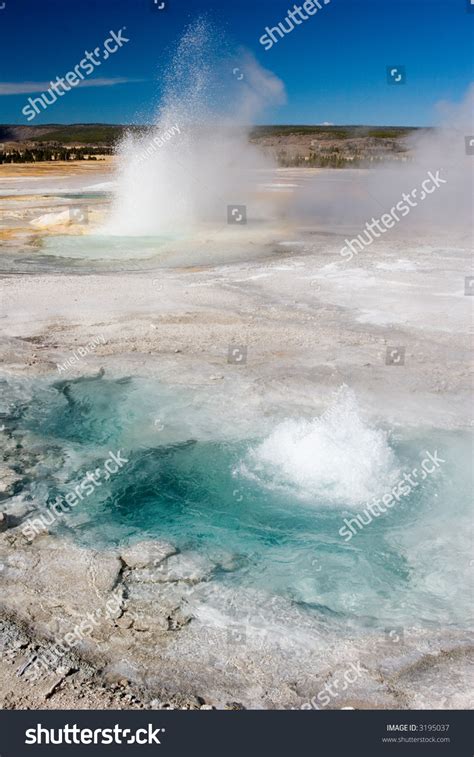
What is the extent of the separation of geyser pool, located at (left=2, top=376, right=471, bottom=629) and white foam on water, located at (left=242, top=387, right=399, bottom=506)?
1 centimetres

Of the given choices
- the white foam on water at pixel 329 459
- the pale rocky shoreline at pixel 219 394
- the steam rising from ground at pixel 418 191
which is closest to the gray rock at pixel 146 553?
the pale rocky shoreline at pixel 219 394

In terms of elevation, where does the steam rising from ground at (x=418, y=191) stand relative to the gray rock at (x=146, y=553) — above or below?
above

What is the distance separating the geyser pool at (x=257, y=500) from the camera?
379 centimetres

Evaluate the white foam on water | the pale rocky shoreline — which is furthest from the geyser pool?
the pale rocky shoreline

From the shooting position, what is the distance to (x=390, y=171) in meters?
23.4

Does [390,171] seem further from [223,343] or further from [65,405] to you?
[65,405]

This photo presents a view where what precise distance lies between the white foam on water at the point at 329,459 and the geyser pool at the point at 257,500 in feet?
0.04

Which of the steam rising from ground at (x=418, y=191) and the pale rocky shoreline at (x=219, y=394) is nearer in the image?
the pale rocky shoreline at (x=219, y=394)

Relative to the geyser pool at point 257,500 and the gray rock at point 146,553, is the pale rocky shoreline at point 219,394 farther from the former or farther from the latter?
the geyser pool at point 257,500

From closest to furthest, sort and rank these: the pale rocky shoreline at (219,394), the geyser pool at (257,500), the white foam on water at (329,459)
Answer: the pale rocky shoreline at (219,394), the geyser pool at (257,500), the white foam on water at (329,459)

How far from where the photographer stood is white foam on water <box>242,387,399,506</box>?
15.6 feet

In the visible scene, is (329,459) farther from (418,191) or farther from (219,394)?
(418,191)

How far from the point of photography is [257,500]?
15.1 ft
